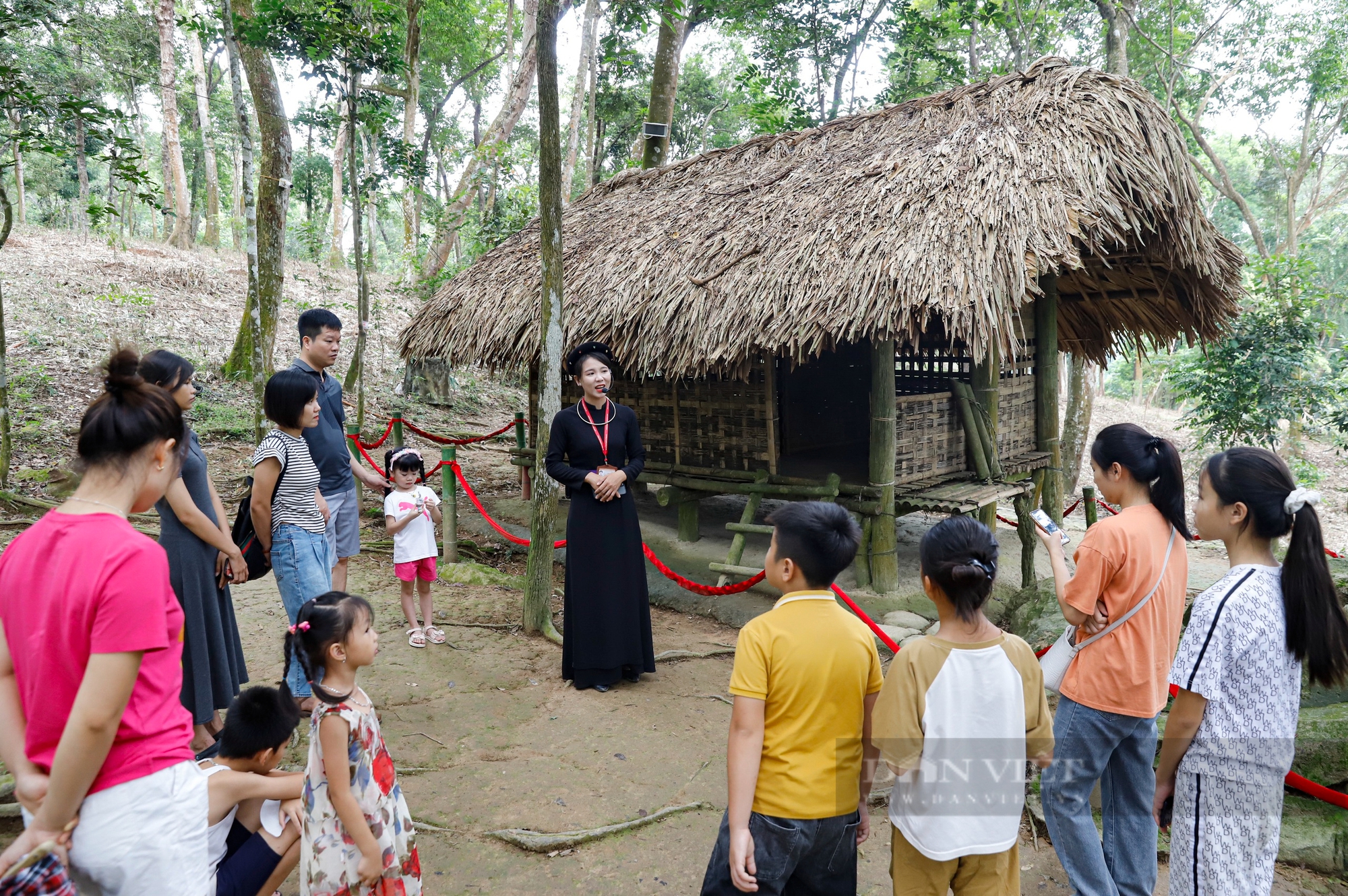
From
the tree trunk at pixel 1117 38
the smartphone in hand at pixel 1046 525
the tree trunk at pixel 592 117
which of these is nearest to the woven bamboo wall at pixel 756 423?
the smartphone in hand at pixel 1046 525

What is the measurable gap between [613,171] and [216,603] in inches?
617

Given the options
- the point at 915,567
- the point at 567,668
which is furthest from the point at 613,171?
the point at 567,668

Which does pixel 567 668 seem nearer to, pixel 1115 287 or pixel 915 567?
pixel 915 567

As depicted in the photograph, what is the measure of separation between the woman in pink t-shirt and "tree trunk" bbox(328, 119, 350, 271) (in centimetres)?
1903

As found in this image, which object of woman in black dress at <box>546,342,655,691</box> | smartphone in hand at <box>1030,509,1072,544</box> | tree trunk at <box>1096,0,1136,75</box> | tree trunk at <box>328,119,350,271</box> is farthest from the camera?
tree trunk at <box>328,119,350,271</box>

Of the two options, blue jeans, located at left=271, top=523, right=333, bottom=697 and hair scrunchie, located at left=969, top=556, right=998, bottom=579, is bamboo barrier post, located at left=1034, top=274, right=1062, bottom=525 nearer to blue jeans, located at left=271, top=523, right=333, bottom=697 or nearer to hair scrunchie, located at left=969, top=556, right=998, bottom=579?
Answer: hair scrunchie, located at left=969, top=556, right=998, bottom=579

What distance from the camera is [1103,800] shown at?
229 cm

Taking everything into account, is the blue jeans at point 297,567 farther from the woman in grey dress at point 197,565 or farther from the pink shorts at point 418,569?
the pink shorts at point 418,569

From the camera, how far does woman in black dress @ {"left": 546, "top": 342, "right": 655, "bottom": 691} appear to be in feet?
13.7

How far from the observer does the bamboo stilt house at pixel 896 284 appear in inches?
201

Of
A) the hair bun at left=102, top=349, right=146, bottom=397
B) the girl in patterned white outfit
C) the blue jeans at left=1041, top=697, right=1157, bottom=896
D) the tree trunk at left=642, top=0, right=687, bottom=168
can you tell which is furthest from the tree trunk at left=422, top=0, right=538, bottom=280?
the girl in patterned white outfit

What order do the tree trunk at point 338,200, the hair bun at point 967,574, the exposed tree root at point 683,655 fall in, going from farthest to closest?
the tree trunk at point 338,200 < the exposed tree root at point 683,655 < the hair bun at point 967,574

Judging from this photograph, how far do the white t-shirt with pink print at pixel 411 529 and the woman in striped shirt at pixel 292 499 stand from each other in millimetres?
1346

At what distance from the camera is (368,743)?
6.80ft
